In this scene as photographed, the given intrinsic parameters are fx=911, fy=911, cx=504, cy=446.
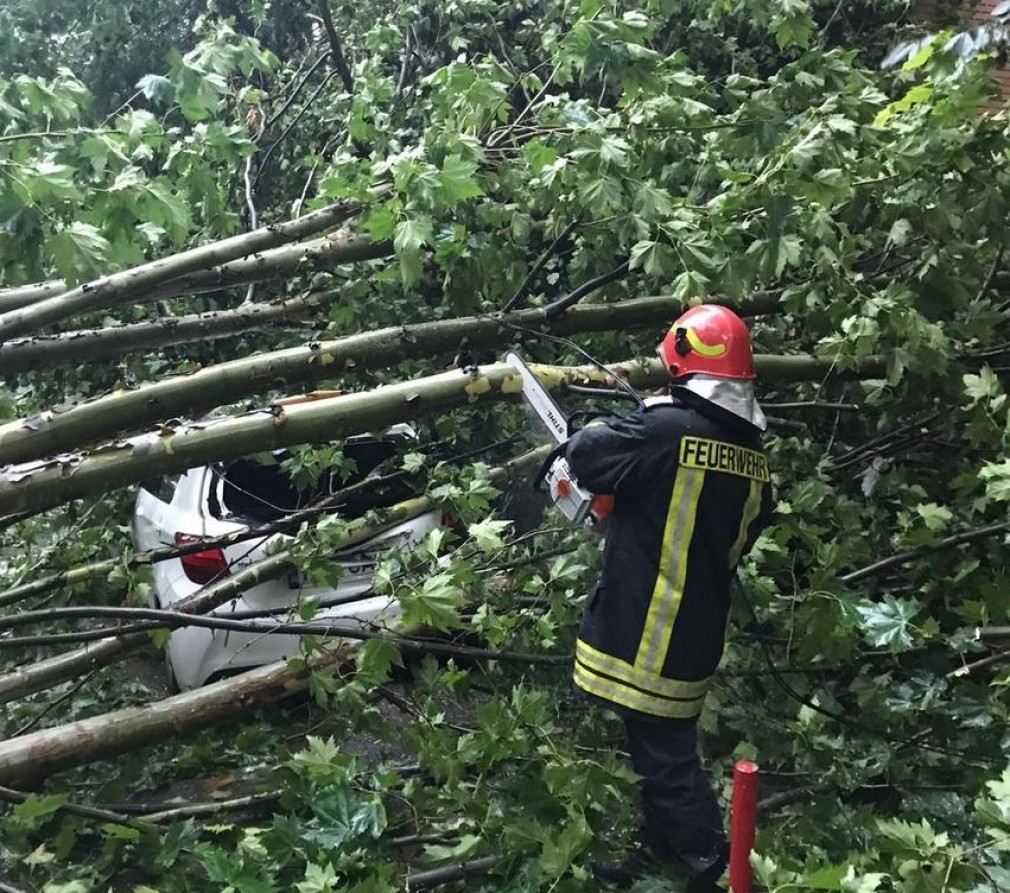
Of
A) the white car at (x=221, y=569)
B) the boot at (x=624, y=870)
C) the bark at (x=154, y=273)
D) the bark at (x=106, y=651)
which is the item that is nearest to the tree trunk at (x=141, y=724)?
the bark at (x=106, y=651)

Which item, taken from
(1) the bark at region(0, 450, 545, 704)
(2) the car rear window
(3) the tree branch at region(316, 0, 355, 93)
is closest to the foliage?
(1) the bark at region(0, 450, 545, 704)

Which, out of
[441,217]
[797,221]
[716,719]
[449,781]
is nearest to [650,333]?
[441,217]

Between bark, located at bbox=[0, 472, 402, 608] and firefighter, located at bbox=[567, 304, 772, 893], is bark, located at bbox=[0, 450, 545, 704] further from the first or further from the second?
firefighter, located at bbox=[567, 304, 772, 893]

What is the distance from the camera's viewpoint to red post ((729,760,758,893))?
6.35 ft

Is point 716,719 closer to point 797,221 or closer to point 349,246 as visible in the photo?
point 797,221

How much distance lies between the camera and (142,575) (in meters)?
3.23

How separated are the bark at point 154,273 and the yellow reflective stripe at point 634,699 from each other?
1869 mm

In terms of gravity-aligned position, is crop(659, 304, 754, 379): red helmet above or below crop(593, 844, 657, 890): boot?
above

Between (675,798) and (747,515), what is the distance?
856 millimetres

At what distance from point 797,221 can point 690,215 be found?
328 millimetres

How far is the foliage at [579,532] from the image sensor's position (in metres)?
2.53

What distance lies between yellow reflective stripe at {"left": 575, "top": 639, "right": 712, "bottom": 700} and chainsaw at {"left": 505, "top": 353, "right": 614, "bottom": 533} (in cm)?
39

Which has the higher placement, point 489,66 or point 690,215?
point 489,66

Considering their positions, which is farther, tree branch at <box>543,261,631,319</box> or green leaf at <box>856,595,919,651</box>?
tree branch at <box>543,261,631,319</box>
